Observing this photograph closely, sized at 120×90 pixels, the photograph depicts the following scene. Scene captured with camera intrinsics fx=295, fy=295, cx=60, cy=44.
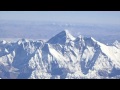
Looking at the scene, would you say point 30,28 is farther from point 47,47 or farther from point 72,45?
point 72,45

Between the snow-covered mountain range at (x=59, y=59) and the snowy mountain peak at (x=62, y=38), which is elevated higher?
the snowy mountain peak at (x=62, y=38)

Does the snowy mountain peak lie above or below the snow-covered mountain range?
above
